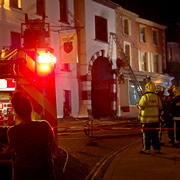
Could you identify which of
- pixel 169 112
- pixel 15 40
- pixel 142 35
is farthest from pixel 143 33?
pixel 169 112

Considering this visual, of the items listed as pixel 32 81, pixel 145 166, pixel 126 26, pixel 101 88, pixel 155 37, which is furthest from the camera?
pixel 155 37

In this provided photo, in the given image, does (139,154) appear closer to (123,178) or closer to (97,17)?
(123,178)

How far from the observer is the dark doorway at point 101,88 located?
83.1 ft

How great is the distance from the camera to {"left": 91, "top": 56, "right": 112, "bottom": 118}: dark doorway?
2533cm

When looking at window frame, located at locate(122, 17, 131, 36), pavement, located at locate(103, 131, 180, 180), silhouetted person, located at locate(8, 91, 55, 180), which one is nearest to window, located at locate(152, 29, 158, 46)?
window frame, located at locate(122, 17, 131, 36)

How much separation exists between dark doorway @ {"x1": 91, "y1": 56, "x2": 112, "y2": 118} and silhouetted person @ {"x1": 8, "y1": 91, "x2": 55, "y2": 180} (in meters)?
21.6

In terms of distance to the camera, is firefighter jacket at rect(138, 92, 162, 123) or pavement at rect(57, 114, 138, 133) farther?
pavement at rect(57, 114, 138, 133)

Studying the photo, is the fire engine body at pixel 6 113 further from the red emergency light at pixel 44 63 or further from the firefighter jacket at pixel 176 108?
the firefighter jacket at pixel 176 108

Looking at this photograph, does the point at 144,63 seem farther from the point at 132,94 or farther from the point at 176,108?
the point at 176,108

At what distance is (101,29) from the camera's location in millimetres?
26156

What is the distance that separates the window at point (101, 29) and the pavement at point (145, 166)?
1829 centimetres

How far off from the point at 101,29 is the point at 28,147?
77.4 feet

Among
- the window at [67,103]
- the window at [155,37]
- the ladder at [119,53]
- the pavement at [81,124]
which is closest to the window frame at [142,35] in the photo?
the window at [155,37]

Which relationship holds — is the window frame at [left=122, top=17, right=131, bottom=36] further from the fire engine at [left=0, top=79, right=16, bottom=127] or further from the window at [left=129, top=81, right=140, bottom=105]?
the fire engine at [left=0, top=79, right=16, bottom=127]
